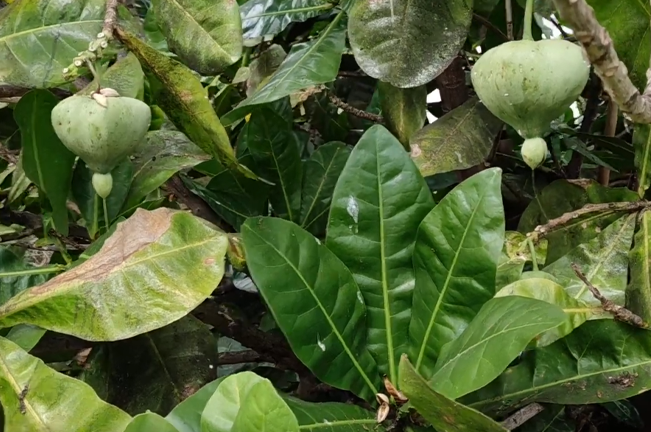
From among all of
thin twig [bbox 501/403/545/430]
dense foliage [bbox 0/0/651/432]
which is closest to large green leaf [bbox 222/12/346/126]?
dense foliage [bbox 0/0/651/432]

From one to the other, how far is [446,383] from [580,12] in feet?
0.78

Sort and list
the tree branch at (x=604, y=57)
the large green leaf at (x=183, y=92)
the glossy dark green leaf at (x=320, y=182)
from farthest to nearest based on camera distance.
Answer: the glossy dark green leaf at (x=320, y=182)
the large green leaf at (x=183, y=92)
the tree branch at (x=604, y=57)

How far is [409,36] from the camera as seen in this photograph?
0.59m

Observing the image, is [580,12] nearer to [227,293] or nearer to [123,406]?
[123,406]

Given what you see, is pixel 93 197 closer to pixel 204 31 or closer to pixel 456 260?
pixel 204 31

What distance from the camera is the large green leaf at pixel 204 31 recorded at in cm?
55

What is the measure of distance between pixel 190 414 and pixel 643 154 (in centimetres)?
45

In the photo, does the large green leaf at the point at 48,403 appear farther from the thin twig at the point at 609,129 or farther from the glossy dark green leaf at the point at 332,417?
the thin twig at the point at 609,129

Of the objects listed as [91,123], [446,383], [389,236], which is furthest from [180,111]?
[446,383]

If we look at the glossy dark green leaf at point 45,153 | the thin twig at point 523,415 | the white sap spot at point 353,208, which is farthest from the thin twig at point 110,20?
the thin twig at point 523,415

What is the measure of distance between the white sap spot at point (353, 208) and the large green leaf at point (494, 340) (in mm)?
131

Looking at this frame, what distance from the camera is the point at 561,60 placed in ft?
1.42

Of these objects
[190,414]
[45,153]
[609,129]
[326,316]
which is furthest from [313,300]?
[609,129]

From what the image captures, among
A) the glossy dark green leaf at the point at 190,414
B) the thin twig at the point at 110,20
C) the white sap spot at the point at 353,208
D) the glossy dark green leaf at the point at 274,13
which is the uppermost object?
the thin twig at the point at 110,20
